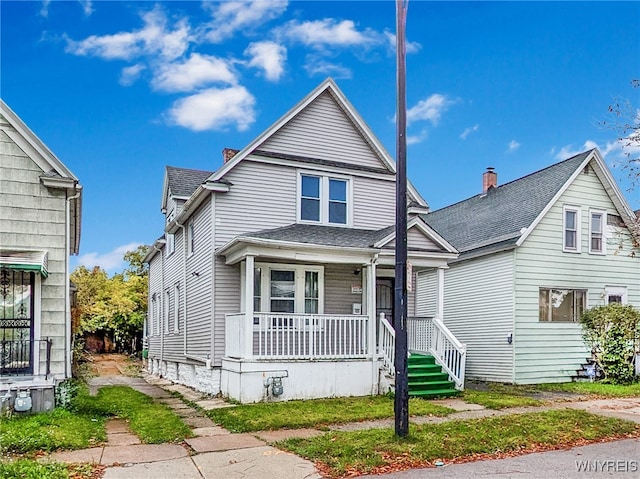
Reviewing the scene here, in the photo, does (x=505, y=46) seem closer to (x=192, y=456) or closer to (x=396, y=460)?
(x=396, y=460)

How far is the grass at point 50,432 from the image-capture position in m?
7.34

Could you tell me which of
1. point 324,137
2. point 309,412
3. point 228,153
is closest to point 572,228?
point 324,137

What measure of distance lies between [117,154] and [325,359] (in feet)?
37.5

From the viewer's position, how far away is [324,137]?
15.1 metres

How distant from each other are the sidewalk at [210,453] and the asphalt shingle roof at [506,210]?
759cm

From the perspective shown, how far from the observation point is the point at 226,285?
13789 millimetres

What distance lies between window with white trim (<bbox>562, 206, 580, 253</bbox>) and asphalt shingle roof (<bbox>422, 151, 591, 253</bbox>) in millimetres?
943

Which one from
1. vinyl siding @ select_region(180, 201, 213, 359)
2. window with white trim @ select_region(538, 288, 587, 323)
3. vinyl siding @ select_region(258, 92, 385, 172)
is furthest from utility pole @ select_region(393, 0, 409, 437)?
window with white trim @ select_region(538, 288, 587, 323)

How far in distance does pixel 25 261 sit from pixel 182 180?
8.94 meters

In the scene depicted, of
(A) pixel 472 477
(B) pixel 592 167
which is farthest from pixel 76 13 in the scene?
(B) pixel 592 167

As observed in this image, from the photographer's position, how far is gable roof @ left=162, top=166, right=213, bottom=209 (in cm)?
1781

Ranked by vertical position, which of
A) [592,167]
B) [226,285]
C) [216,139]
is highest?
[216,139]

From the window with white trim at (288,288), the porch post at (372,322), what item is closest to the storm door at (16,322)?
the window with white trim at (288,288)

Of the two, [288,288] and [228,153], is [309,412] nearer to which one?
[288,288]
